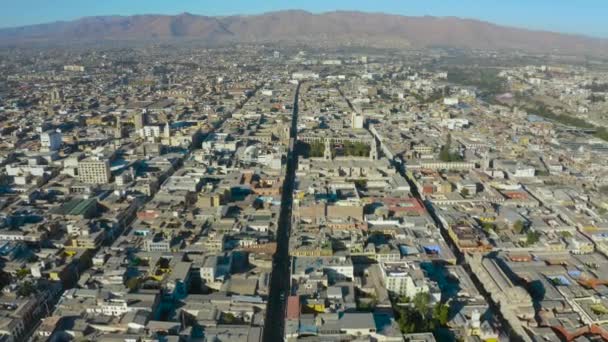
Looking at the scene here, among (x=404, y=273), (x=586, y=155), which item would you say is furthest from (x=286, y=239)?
(x=586, y=155)

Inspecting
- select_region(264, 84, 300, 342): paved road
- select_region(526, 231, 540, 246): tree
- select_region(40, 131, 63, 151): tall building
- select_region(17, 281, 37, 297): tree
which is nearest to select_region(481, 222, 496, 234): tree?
select_region(526, 231, 540, 246): tree

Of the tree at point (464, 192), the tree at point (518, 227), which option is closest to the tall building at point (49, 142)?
the tree at point (464, 192)

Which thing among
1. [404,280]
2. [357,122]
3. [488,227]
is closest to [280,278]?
[404,280]

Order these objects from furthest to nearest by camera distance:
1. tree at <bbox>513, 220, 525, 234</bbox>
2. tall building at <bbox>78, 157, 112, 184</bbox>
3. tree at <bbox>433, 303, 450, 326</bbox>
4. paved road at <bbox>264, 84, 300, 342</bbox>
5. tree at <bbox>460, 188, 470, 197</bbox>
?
tall building at <bbox>78, 157, 112, 184</bbox> < tree at <bbox>460, 188, 470, 197</bbox> < tree at <bbox>513, 220, 525, 234</bbox> < paved road at <bbox>264, 84, 300, 342</bbox> < tree at <bbox>433, 303, 450, 326</bbox>

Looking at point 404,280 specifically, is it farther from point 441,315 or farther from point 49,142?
point 49,142

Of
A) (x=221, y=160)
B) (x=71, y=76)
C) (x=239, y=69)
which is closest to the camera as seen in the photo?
(x=221, y=160)

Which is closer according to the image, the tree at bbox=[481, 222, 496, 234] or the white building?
the white building

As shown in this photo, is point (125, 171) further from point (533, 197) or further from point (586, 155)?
point (586, 155)

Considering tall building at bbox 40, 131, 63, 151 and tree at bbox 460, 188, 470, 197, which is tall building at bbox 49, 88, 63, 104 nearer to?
tall building at bbox 40, 131, 63, 151

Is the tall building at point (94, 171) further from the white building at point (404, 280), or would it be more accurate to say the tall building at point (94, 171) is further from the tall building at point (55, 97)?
the tall building at point (55, 97)
